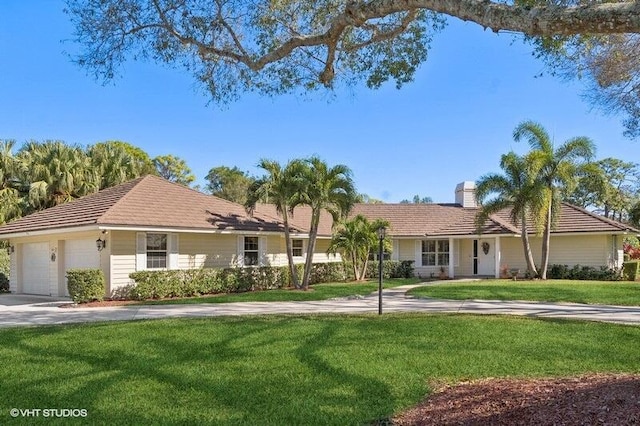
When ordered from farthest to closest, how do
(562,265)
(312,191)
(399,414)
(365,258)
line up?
(562,265), (365,258), (312,191), (399,414)

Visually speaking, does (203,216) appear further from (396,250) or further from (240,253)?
(396,250)

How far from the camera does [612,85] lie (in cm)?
1126

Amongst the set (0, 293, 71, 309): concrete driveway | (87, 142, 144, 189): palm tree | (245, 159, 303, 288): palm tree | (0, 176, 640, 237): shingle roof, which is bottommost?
(0, 293, 71, 309): concrete driveway

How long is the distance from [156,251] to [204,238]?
2.41 metres

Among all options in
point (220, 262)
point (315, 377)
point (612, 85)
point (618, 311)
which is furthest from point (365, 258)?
point (315, 377)

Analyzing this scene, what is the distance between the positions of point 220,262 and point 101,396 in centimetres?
1561

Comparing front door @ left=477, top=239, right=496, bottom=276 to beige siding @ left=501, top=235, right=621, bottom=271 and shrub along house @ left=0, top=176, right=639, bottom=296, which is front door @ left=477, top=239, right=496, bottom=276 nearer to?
shrub along house @ left=0, top=176, right=639, bottom=296

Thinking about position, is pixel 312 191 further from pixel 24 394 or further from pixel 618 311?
pixel 24 394

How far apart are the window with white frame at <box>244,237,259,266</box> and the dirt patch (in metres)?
17.1

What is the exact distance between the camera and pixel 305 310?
1402 centimetres

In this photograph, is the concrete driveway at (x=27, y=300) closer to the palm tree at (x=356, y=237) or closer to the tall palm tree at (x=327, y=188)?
the tall palm tree at (x=327, y=188)

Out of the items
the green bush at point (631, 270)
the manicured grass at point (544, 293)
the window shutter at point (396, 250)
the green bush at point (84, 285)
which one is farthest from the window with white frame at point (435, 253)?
the green bush at point (84, 285)

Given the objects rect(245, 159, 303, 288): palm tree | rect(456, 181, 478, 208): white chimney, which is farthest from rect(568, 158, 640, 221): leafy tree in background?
rect(245, 159, 303, 288): palm tree

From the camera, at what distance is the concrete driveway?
1706 centimetres
